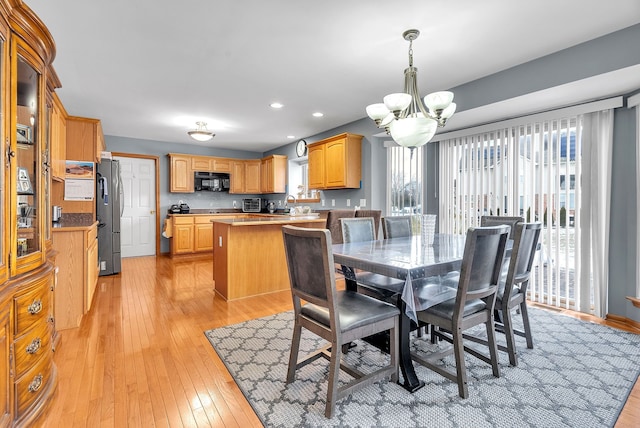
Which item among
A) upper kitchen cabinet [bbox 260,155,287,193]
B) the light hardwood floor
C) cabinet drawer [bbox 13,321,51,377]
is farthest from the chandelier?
upper kitchen cabinet [bbox 260,155,287,193]

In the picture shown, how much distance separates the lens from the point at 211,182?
691 centimetres

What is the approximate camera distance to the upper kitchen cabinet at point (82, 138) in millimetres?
3941

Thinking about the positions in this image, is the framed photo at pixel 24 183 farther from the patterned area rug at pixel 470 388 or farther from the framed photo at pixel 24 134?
the patterned area rug at pixel 470 388

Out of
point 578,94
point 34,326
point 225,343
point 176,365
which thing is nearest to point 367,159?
point 578,94

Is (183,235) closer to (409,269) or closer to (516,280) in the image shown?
(409,269)

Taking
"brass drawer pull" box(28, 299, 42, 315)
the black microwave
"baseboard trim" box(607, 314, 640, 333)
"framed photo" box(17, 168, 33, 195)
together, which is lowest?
"baseboard trim" box(607, 314, 640, 333)

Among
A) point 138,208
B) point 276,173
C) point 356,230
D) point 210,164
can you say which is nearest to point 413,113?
point 356,230

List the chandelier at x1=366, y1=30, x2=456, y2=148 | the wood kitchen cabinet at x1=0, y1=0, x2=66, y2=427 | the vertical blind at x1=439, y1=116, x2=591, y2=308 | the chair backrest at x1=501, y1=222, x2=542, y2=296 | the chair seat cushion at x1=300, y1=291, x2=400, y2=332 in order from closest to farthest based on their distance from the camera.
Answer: the wood kitchen cabinet at x1=0, y1=0, x2=66, y2=427
the chair seat cushion at x1=300, y1=291, x2=400, y2=332
the chair backrest at x1=501, y1=222, x2=542, y2=296
the chandelier at x1=366, y1=30, x2=456, y2=148
the vertical blind at x1=439, y1=116, x2=591, y2=308

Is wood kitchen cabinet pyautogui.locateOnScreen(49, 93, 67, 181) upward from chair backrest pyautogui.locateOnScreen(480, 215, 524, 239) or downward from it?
upward

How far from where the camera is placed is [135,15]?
2164mm

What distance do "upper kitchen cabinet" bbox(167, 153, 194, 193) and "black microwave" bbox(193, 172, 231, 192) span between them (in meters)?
0.16

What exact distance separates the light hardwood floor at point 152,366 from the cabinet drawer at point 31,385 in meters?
0.12

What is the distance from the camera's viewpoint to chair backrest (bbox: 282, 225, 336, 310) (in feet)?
5.09

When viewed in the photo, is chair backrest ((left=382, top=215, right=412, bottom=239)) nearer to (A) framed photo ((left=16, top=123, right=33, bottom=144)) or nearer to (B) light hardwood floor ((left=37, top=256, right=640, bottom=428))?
(B) light hardwood floor ((left=37, top=256, right=640, bottom=428))
